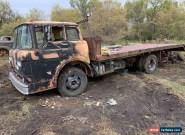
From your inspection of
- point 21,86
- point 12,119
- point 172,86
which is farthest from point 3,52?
point 172,86

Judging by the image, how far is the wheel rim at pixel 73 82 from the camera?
23.8 ft

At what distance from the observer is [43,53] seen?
21.9 feet

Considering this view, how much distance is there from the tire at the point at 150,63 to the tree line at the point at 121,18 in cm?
1919

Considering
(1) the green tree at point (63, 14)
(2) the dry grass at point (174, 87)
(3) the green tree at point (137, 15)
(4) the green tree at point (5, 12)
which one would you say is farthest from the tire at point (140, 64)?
(4) the green tree at point (5, 12)

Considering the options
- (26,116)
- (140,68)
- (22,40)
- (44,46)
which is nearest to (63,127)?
(26,116)

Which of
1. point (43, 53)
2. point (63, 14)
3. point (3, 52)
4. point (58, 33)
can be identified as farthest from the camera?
point (63, 14)

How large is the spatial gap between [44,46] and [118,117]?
2.49 metres

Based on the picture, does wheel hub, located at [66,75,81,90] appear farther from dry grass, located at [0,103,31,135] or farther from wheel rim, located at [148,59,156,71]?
wheel rim, located at [148,59,156,71]

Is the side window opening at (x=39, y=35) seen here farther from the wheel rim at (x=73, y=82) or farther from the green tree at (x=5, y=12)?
the green tree at (x=5, y=12)

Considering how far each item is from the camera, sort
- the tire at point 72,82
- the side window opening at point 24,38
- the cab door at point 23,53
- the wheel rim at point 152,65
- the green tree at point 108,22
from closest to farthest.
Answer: the cab door at point 23,53
the side window opening at point 24,38
the tire at point 72,82
the wheel rim at point 152,65
the green tree at point 108,22

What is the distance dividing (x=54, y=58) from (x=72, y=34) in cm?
94

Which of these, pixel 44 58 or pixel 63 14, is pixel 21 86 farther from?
pixel 63 14

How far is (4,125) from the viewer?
18.7ft

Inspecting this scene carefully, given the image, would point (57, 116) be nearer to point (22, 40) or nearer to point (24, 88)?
point (24, 88)
